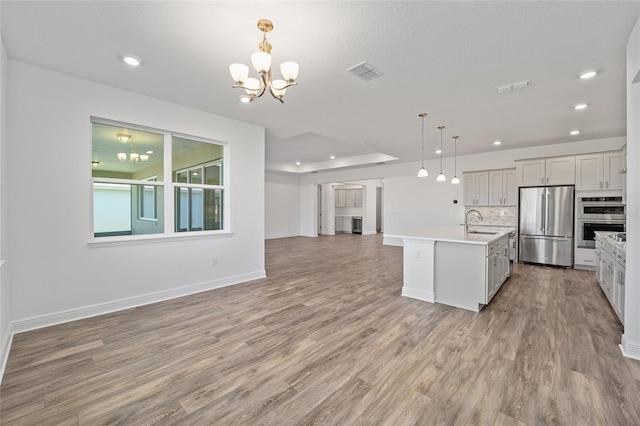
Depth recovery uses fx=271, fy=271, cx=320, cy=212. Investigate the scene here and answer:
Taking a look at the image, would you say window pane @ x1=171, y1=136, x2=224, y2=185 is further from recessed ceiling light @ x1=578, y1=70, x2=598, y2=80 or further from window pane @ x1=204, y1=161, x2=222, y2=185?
recessed ceiling light @ x1=578, y1=70, x2=598, y2=80

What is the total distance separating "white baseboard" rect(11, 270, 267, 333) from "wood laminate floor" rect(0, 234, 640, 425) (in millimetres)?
125

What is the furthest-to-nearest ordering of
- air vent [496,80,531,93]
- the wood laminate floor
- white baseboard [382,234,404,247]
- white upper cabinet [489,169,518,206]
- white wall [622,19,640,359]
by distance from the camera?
white baseboard [382,234,404,247], white upper cabinet [489,169,518,206], air vent [496,80,531,93], white wall [622,19,640,359], the wood laminate floor

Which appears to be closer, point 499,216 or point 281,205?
point 499,216

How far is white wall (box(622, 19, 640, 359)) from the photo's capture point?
2.31 metres

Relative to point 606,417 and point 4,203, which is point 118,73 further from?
point 606,417

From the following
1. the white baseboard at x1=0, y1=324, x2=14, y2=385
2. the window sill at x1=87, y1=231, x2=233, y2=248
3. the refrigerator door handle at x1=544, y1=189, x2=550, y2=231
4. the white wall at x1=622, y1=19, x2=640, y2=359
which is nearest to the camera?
the white baseboard at x1=0, y1=324, x2=14, y2=385

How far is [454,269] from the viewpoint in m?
3.64

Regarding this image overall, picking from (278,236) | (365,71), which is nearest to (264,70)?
(365,71)

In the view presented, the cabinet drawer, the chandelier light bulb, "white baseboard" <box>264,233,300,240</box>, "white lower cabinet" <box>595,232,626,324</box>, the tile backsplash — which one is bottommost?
"white baseboard" <box>264,233,300,240</box>

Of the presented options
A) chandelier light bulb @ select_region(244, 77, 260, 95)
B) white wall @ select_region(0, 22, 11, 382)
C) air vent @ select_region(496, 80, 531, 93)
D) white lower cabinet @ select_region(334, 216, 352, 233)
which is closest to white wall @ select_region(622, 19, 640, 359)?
air vent @ select_region(496, 80, 531, 93)

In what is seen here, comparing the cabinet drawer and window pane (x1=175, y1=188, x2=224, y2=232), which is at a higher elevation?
window pane (x1=175, y1=188, x2=224, y2=232)

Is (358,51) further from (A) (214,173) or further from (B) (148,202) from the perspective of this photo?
(B) (148,202)

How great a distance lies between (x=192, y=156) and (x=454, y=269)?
13.9ft

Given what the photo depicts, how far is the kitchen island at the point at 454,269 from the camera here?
11.3 ft
